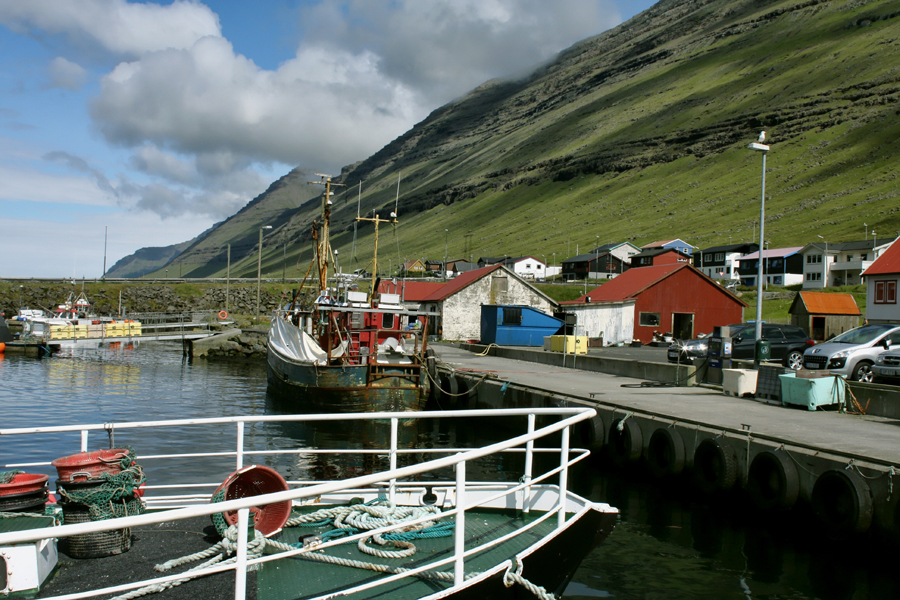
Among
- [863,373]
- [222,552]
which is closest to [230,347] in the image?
[863,373]

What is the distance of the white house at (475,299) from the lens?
1901 inches

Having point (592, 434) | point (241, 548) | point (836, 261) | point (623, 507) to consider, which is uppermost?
point (836, 261)

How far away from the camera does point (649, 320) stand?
148 ft

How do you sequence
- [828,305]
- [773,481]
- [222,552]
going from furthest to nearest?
[828,305] → [773,481] → [222,552]

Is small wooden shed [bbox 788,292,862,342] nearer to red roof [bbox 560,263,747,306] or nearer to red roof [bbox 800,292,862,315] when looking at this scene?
red roof [bbox 800,292,862,315]

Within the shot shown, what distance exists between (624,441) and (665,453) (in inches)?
49.0

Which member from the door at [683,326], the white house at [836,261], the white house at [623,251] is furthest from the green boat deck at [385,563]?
the white house at [623,251]

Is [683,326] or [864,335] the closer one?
[864,335]

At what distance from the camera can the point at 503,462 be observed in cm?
1656

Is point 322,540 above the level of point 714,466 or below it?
above

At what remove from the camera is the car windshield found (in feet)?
64.2

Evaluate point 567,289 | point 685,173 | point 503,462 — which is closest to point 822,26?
point 685,173

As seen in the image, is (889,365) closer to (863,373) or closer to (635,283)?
(863,373)

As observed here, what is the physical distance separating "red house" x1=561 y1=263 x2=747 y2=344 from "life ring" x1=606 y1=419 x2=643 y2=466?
101 feet
